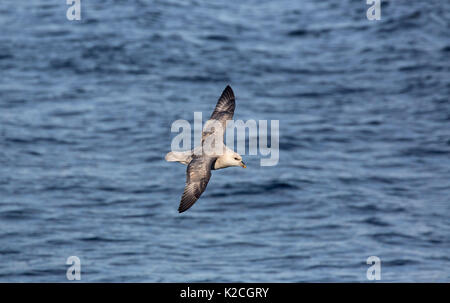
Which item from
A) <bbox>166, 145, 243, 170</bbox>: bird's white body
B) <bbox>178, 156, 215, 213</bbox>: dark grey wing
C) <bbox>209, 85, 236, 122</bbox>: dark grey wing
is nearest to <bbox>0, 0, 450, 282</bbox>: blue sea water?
<bbox>209, 85, 236, 122</bbox>: dark grey wing

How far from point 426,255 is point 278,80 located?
14288mm

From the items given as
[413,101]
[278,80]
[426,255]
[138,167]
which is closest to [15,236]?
[138,167]

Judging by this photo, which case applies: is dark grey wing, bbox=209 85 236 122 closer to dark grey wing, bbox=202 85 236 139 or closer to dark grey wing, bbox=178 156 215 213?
dark grey wing, bbox=202 85 236 139

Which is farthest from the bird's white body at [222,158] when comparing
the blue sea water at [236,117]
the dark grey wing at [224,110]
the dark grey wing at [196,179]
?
the blue sea water at [236,117]

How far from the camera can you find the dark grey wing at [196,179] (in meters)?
13.5

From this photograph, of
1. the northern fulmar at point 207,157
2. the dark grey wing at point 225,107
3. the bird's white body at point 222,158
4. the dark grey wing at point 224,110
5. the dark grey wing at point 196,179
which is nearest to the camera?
the dark grey wing at point 196,179

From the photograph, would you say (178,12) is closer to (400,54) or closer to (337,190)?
(400,54)

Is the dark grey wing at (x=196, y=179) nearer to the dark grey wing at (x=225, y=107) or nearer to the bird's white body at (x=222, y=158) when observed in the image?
the bird's white body at (x=222, y=158)

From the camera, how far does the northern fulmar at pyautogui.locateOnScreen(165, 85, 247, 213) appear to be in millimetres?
13742

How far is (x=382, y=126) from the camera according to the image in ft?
121

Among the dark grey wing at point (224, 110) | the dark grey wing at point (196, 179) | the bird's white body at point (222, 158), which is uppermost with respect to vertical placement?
the dark grey wing at point (224, 110)

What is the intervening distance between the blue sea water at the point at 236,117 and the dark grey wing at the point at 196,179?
1117 centimetres

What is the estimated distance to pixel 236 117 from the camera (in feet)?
114

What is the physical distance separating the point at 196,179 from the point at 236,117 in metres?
21.0
